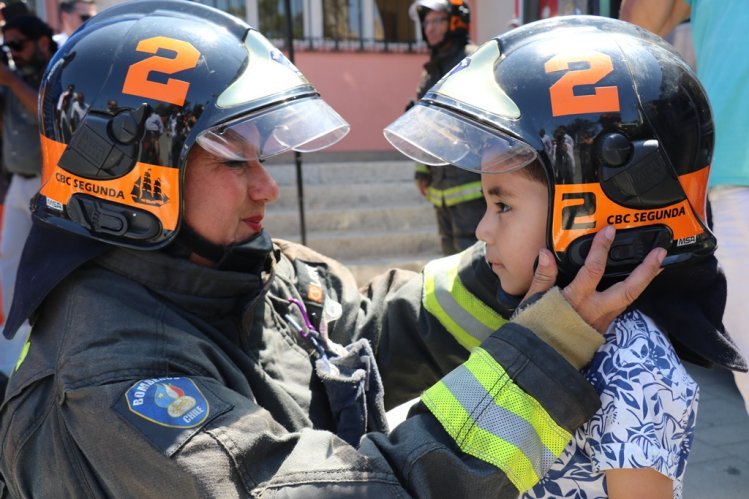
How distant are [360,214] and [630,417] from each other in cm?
575

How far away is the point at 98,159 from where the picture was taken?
1.73 m

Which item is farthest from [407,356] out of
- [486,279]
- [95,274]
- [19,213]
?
[19,213]

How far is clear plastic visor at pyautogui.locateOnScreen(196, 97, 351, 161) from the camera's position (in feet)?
5.79

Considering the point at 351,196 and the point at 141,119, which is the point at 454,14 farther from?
the point at 141,119

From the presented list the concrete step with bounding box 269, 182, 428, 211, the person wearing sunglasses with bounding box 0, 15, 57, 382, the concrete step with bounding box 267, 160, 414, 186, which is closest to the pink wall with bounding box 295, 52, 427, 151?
the concrete step with bounding box 267, 160, 414, 186

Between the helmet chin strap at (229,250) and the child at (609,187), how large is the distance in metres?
0.51

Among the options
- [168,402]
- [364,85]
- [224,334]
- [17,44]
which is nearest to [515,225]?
[224,334]

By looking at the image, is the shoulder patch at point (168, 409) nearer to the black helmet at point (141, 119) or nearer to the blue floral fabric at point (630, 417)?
the black helmet at point (141, 119)

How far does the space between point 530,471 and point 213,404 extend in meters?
0.62

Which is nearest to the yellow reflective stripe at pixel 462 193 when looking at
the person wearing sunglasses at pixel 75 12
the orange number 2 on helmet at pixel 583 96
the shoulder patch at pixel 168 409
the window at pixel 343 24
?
the person wearing sunglasses at pixel 75 12

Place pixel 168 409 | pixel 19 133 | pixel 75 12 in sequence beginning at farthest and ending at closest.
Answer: pixel 75 12 → pixel 19 133 → pixel 168 409

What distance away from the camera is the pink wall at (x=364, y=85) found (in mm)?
8273

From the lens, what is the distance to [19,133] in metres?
4.73

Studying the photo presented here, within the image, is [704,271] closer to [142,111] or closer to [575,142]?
[575,142]
